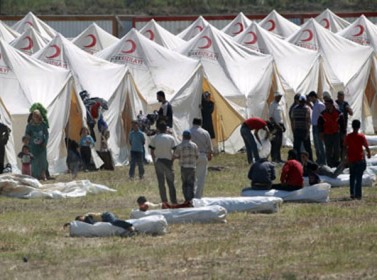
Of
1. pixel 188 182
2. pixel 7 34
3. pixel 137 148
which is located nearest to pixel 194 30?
pixel 7 34

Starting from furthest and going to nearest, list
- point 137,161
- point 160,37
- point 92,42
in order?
1. point 92,42
2. point 160,37
3. point 137,161

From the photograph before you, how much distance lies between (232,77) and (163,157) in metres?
13.0

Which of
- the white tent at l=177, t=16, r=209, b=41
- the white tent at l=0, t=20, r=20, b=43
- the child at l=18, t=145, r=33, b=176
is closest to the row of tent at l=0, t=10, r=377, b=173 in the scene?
the white tent at l=0, t=20, r=20, b=43

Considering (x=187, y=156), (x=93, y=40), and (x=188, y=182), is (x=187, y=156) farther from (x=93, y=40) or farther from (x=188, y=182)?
(x=93, y=40)

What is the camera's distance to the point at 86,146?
28.2 meters

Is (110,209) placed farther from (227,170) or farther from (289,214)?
(227,170)

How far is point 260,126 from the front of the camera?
27000 millimetres

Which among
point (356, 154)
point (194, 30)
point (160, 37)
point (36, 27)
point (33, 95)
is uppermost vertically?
point (36, 27)

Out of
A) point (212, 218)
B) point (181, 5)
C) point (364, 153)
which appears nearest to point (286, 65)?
point (364, 153)

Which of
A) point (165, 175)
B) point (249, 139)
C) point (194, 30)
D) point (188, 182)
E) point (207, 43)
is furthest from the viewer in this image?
point (194, 30)

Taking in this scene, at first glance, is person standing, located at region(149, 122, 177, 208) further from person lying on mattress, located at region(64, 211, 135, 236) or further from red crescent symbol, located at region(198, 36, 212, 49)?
red crescent symbol, located at region(198, 36, 212, 49)

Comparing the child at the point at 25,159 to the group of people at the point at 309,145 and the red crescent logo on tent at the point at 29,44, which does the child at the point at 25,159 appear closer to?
the group of people at the point at 309,145

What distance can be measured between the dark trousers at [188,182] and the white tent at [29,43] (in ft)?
54.7

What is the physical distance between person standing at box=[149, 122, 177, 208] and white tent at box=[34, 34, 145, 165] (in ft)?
28.1
